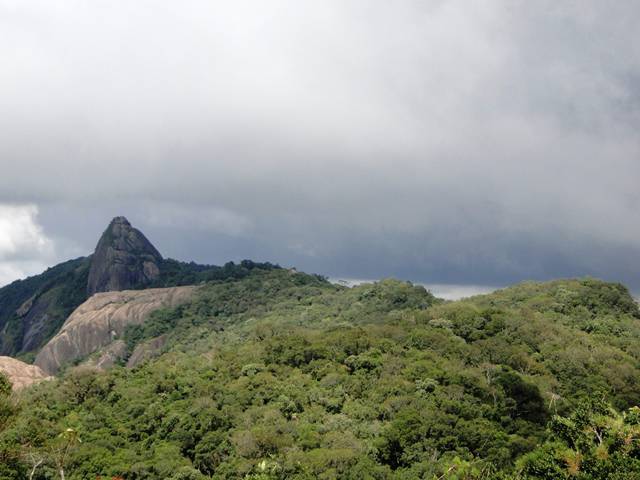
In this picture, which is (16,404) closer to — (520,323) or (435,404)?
(435,404)

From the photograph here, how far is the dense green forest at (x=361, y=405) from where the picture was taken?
67.5 metres

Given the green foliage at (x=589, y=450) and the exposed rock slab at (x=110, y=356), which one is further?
the exposed rock slab at (x=110, y=356)

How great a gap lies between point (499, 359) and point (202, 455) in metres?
50.0

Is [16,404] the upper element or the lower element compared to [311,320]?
lower

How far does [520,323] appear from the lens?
376ft

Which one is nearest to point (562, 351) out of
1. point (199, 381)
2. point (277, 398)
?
point (277, 398)

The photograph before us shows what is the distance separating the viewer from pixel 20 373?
143 meters

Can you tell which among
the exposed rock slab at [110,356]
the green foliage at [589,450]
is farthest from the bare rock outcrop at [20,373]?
the green foliage at [589,450]

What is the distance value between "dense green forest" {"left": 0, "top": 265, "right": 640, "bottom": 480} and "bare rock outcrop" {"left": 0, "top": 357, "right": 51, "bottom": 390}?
2121 cm

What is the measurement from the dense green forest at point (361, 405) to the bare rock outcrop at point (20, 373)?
2121 centimetres

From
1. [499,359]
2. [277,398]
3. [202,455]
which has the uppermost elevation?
[499,359]

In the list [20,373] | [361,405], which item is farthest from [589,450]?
[20,373]

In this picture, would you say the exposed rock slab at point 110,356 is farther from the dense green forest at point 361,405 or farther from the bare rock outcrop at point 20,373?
the dense green forest at point 361,405

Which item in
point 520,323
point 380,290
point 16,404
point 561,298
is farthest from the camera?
point 380,290
